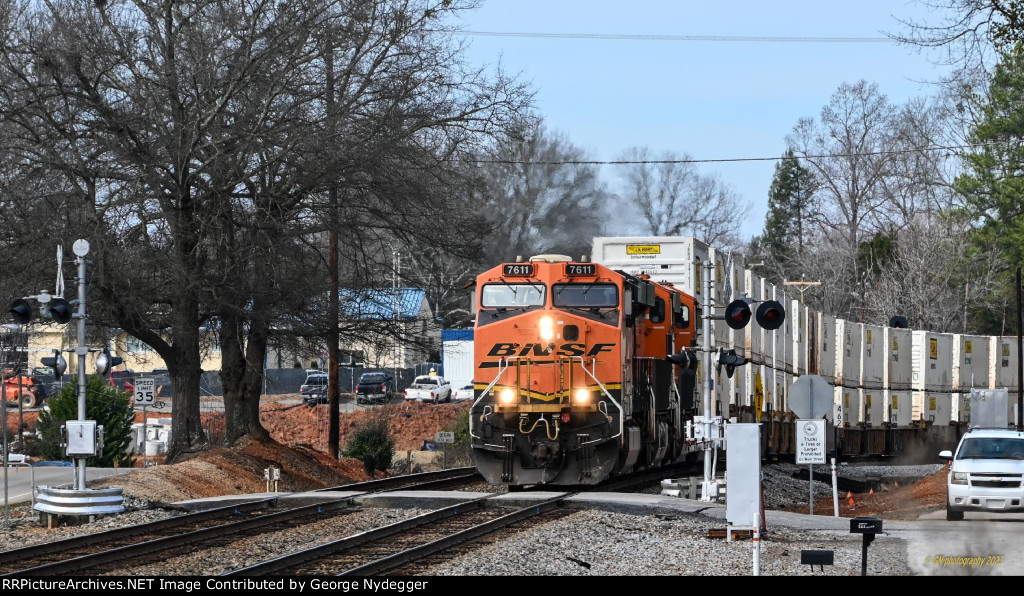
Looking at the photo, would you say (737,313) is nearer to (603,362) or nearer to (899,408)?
(603,362)

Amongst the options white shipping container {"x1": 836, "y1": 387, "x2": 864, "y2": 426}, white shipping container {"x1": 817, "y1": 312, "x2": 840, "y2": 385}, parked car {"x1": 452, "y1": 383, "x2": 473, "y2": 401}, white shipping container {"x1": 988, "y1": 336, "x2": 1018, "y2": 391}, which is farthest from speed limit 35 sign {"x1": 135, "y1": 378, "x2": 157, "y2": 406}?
parked car {"x1": 452, "y1": 383, "x2": 473, "y2": 401}

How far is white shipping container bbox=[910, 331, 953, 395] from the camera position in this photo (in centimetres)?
4797

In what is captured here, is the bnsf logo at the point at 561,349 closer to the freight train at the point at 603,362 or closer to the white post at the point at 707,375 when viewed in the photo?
the freight train at the point at 603,362

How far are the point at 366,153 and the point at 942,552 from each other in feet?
51.8

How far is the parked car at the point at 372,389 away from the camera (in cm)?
7169

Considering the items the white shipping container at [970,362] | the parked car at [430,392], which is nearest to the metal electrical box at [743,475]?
the white shipping container at [970,362]

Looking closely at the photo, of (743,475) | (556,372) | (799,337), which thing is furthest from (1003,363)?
(743,475)

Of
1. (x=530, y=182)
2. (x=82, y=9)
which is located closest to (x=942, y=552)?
(x=82, y=9)

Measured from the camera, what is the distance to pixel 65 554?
575 inches

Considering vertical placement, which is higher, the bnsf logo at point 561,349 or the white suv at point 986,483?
the bnsf logo at point 561,349

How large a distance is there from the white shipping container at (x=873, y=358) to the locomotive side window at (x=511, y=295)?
25449 millimetres

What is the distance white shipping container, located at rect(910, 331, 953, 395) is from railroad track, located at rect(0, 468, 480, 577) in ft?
106

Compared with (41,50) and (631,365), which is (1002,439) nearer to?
(631,365)

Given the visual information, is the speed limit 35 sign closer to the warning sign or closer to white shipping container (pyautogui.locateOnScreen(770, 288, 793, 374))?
the warning sign
